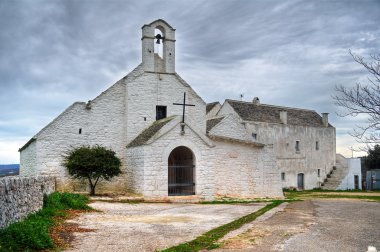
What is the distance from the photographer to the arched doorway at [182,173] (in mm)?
23142

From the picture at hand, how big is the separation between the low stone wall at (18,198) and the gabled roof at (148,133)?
884 cm

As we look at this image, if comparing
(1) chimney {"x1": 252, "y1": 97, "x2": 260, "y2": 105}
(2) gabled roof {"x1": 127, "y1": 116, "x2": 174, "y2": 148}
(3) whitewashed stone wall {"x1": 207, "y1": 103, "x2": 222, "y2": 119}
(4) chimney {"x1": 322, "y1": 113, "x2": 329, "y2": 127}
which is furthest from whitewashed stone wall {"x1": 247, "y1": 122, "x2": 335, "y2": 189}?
(2) gabled roof {"x1": 127, "y1": 116, "x2": 174, "y2": 148}

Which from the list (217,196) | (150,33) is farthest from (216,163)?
(150,33)

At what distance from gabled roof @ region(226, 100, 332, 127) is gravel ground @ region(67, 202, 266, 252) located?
76.8ft

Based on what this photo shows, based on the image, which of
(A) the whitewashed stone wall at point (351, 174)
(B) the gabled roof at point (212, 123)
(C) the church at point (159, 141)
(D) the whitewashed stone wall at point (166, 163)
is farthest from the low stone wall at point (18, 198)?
(A) the whitewashed stone wall at point (351, 174)

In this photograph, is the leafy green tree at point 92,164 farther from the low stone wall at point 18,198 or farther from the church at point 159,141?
the low stone wall at point 18,198

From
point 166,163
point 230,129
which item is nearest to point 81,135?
point 166,163

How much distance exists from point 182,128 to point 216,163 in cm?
420

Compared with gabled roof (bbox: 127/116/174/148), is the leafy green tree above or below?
below

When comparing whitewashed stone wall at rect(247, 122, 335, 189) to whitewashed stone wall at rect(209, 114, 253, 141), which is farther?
whitewashed stone wall at rect(247, 122, 335, 189)

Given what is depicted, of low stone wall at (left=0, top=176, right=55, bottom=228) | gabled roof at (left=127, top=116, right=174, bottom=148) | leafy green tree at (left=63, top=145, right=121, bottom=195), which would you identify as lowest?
low stone wall at (left=0, top=176, right=55, bottom=228)

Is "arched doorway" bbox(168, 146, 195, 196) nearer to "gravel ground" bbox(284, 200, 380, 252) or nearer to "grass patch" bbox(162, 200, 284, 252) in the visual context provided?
"gravel ground" bbox(284, 200, 380, 252)

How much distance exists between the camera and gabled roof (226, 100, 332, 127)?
39219 millimetres

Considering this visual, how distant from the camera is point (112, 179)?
23.8m
